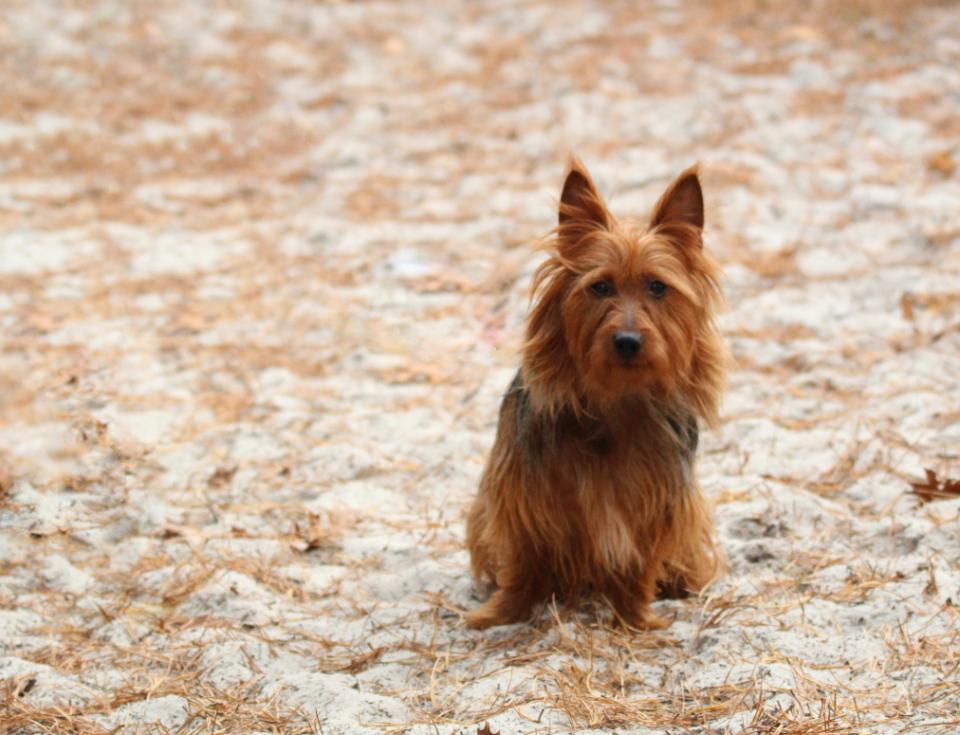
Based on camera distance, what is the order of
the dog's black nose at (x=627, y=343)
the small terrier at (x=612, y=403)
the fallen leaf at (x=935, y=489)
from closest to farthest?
the dog's black nose at (x=627, y=343) < the small terrier at (x=612, y=403) < the fallen leaf at (x=935, y=489)

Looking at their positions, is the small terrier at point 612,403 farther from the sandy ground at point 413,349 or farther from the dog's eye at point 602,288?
the sandy ground at point 413,349

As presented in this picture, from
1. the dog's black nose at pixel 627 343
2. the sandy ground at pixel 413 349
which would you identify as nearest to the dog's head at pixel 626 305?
the dog's black nose at pixel 627 343

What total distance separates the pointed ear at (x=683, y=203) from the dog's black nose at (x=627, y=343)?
1.56ft

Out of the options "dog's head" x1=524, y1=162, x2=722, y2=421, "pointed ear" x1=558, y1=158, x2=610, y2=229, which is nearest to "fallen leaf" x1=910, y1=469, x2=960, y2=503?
"dog's head" x1=524, y1=162, x2=722, y2=421

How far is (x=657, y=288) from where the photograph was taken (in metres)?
3.74

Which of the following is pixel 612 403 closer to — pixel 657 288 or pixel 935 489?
pixel 657 288

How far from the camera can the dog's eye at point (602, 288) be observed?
373 centimetres

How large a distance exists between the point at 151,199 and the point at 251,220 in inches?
31.7

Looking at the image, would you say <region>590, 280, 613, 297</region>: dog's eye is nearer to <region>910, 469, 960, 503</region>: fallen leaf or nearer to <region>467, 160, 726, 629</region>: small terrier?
<region>467, 160, 726, 629</region>: small terrier

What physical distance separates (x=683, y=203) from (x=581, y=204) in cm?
34

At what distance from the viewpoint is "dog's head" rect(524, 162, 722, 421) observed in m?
3.64

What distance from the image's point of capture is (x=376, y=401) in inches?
235

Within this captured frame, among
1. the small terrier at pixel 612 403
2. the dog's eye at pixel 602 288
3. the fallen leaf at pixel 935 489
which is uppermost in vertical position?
the dog's eye at pixel 602 288

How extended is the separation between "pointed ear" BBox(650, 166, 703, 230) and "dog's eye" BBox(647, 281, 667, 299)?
23 cm
